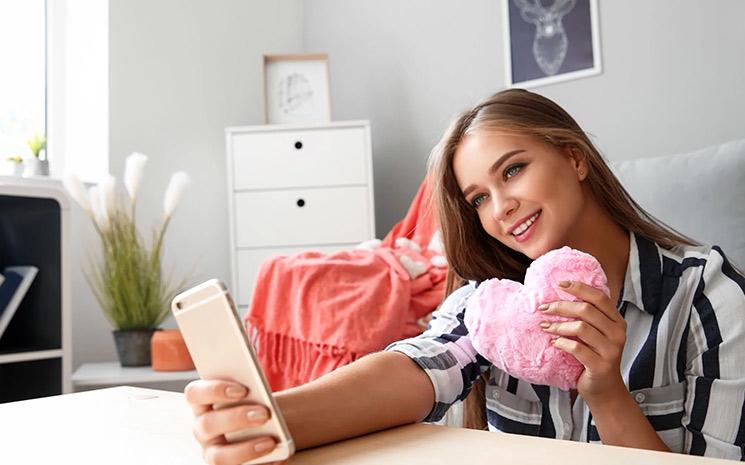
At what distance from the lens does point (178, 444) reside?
27.0 inches

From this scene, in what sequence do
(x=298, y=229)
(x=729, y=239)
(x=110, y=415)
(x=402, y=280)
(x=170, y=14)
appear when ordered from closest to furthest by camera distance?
(x=110, y=415), (x=729, y=239), (x=402, y=280), (x=298, y=229), (x=170, y=14)

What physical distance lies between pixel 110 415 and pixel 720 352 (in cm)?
73

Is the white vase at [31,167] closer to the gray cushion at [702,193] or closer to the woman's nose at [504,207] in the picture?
the gray cushion at [702,193]

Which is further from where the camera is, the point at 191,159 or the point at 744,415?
the point at 191,159

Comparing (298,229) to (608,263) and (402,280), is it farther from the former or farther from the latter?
(608,263)

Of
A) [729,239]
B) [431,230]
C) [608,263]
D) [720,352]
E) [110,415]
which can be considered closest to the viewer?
[110,415]

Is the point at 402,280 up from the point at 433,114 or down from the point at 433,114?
down

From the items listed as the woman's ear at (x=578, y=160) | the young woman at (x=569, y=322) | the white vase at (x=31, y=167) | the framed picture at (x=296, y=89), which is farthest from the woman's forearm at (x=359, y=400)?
the framed picture at (x=296, y=89)

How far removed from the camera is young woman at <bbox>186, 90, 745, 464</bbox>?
0.81 metres

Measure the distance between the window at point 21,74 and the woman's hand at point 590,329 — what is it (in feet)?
8.76

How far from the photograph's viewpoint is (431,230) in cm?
263

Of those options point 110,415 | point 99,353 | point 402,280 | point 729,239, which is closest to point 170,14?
point 99,353

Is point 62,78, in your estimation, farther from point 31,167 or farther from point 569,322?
point 569,322

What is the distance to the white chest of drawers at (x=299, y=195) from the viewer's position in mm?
3061
